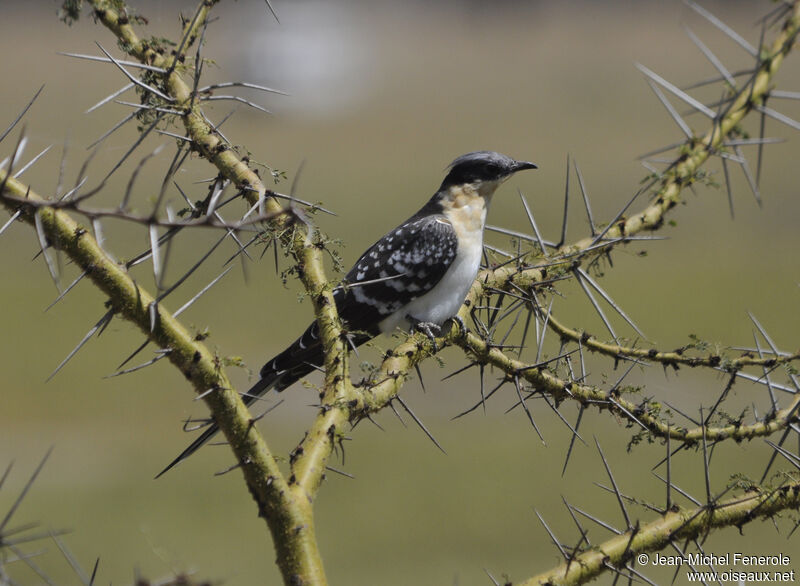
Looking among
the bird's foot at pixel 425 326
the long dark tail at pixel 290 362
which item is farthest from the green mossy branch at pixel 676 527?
the long dark tail at pixel 290 362

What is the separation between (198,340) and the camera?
216 cm

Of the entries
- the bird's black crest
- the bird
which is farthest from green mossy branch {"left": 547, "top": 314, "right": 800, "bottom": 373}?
the bird's black crest

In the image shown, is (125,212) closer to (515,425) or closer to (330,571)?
(330,571)

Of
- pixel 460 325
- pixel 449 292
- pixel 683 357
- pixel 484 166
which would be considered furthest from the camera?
pixel 484 166

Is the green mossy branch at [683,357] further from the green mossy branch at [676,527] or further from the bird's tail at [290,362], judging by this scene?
the bird's tail at [290,362]

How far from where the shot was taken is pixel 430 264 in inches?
194

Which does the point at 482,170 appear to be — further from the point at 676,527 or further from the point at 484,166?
the point at 676,527

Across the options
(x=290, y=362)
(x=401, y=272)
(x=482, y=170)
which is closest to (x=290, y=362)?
(x=290, y=362)

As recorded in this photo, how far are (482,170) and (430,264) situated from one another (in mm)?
703

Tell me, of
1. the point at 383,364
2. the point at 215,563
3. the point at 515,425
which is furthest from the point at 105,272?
the point at 515,425

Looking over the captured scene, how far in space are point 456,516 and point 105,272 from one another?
1690 centimetres

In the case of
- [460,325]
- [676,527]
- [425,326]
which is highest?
[425,326]

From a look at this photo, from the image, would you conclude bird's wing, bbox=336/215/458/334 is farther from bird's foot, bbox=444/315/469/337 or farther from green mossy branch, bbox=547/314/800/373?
green mossy branch, bbox=547/314/800/373

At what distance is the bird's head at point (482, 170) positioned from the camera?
203 inches
